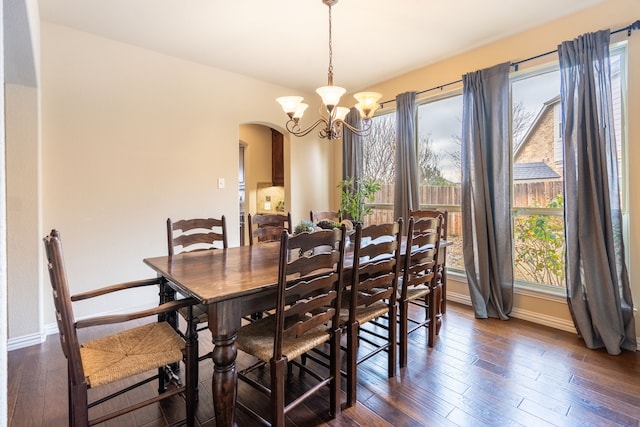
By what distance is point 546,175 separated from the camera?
10.0 ft

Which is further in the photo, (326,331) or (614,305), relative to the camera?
(614,305)

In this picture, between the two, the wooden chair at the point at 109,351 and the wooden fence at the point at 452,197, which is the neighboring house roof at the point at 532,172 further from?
the wooden chair at the point at 109,351

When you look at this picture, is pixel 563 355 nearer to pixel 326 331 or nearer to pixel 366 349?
pixel 366 349

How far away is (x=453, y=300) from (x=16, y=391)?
3.68 m

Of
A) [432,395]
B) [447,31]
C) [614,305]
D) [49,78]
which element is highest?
[447,31]

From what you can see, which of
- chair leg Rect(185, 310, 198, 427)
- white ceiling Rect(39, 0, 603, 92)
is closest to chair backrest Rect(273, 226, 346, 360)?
chair leg Rect(185, 310, 198, 427)

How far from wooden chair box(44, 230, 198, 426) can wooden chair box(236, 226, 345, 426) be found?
28cm

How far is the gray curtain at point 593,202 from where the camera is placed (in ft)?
8.23

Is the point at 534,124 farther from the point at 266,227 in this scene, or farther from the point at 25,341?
the point at 25,341

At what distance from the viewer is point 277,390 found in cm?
153

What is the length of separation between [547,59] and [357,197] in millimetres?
2353

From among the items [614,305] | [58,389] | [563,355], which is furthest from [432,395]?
[58,389]

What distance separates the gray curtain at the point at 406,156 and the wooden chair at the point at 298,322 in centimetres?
232

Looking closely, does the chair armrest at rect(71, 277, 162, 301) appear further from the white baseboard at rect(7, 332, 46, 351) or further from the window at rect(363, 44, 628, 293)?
the window at rect(363, 44, 628, 293)
